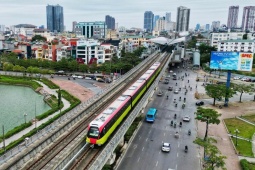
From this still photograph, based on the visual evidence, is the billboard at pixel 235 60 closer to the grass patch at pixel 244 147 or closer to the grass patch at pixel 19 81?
the grass patch at pixel 244 147

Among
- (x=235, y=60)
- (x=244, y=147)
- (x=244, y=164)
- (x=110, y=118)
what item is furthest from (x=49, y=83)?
(x=244, y=164)

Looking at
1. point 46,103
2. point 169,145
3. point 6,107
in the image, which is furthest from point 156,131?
point 6,107

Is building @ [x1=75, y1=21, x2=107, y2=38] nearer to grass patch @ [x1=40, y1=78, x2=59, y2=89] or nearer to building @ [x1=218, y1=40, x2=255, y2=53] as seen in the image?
building @ [x1=218, y1=40, x2=255, y2=53]

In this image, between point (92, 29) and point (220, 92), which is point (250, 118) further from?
point (92, 29)

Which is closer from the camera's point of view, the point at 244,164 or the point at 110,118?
the point at 110,118

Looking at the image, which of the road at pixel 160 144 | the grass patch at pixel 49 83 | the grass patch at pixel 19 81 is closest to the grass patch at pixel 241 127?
the road at pixel 160 144
